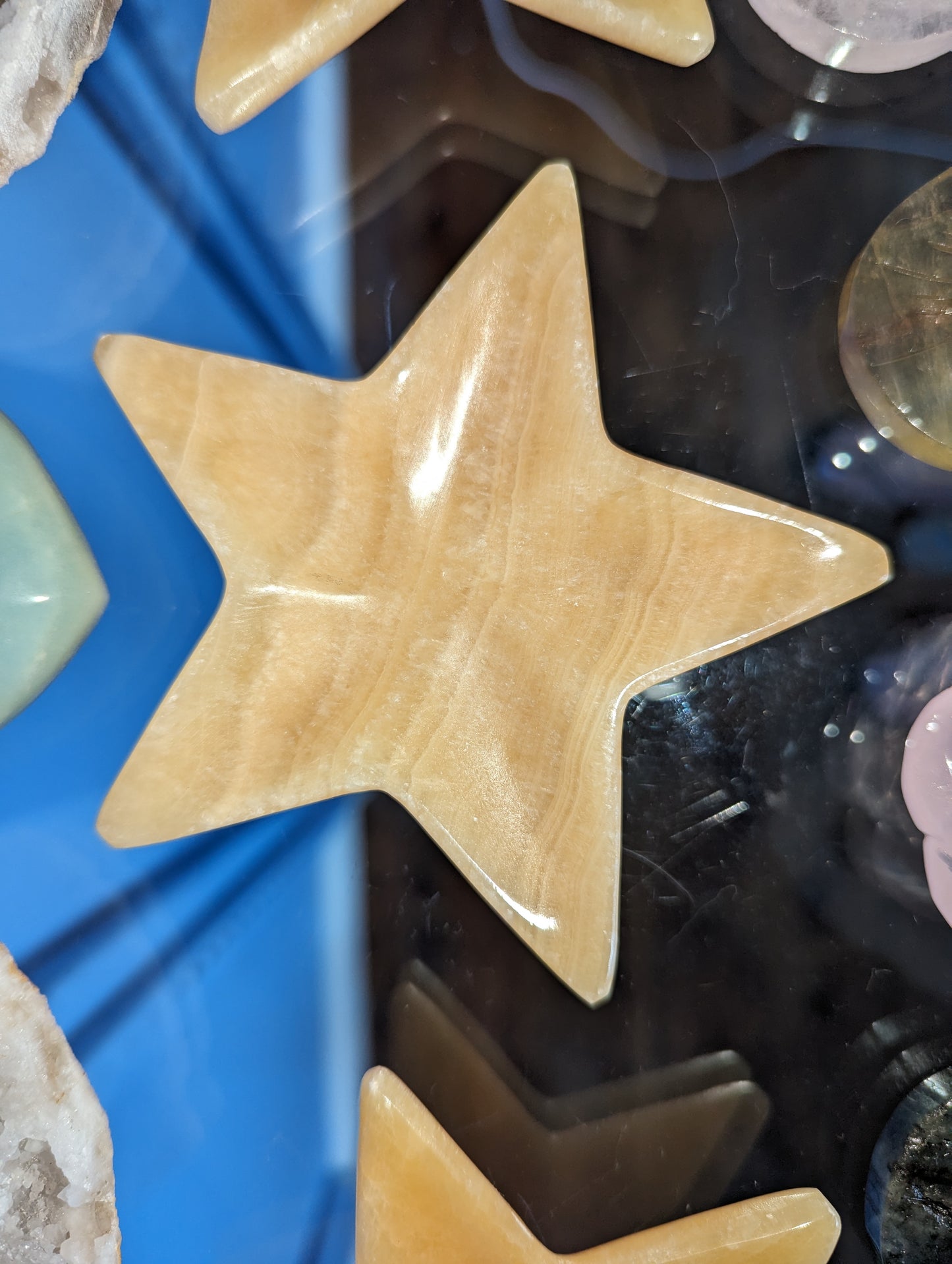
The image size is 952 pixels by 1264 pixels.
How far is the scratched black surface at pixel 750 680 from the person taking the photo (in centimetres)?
51

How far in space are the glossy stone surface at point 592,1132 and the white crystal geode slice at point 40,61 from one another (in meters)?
0.54

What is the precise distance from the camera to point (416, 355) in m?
0.47

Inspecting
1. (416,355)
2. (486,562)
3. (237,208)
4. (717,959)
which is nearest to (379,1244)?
(717,959)

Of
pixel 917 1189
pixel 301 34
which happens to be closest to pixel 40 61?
pixel 301 34

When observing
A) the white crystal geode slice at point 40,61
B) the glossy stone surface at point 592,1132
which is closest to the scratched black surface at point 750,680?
the glossy stone surface at point 592,1132

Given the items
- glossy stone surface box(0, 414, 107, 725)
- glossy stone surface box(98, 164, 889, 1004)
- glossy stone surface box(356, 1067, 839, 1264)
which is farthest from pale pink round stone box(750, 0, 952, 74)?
glossy stone surface box(356, 1067, 839, 1264)

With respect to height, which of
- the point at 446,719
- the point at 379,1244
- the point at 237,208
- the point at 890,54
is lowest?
the point at 379,1244

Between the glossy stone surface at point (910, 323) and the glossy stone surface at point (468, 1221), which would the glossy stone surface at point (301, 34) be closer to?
the glossy stone surface at point (910, 323)

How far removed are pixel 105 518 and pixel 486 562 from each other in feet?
0.70

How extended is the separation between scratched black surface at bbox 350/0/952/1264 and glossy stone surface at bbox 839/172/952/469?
0.06 ft

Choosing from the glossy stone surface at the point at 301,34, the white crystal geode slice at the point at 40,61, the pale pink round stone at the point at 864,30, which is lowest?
the pale pink round stone at the point at 864,30

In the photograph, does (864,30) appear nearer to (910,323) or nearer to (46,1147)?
(910,323)

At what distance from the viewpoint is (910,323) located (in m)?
0.50

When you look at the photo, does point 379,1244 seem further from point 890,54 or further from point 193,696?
point 890,54
